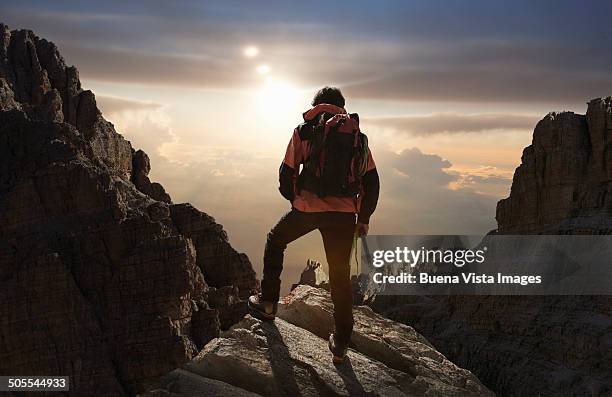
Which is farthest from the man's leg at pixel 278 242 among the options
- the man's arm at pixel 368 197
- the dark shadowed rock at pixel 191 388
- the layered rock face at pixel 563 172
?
the layered rock face at pixel 563 172

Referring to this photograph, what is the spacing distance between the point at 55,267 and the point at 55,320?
5104 mm

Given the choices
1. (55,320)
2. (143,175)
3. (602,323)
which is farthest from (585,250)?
(143,175)

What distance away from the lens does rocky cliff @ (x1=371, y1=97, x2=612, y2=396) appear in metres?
31.9

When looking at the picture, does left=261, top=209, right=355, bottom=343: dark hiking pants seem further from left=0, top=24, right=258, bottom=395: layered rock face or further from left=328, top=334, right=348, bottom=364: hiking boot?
left=0, top=24, right=258, bottom=395: layered rock face

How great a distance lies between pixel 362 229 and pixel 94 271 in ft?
202

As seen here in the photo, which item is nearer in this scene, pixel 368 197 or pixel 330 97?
pixel 368 197

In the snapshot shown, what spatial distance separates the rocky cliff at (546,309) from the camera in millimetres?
31859

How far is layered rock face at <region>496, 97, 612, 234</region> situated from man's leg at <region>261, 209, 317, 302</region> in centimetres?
4337

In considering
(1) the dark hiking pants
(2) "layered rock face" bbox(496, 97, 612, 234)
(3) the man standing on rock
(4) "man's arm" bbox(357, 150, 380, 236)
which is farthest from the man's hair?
(2) "layered rock face" bbox(496, 97, 612, 234)

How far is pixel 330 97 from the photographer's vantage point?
423 inches

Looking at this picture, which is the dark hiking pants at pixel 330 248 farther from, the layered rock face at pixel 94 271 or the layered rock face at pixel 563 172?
the layered rock face at pixel 94 271

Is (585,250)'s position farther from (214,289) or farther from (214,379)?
(214,289)

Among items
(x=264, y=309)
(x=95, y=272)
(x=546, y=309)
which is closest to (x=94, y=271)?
(x=95, y=272)

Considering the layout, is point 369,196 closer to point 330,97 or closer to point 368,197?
point 368,197
